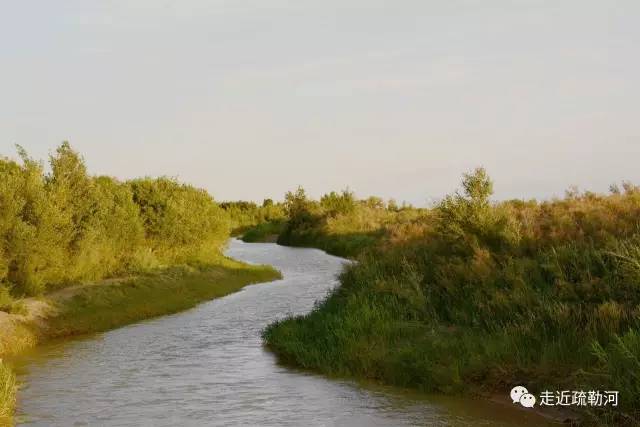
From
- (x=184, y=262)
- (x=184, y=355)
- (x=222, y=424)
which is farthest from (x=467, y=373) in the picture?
(x=184, y=262)

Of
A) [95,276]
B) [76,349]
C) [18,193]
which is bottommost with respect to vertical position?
[76,349]

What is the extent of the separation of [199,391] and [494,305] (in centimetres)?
719

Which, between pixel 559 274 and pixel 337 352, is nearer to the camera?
pixel 559 274

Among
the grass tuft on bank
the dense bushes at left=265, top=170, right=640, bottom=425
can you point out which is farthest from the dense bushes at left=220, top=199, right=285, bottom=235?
the dense bushes at left=265, top=170, right=640, bottom=425

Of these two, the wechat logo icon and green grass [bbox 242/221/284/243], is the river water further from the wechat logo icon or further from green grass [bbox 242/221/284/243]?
green grass [bbox 242/221/284/243]

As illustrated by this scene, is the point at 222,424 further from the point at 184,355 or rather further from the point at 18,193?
the point at 18,193

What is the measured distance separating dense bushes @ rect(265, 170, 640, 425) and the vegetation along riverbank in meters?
8.36

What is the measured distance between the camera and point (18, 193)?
25188 mm

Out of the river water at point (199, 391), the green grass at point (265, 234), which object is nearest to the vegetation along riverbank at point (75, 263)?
the river water at point (199, 391)

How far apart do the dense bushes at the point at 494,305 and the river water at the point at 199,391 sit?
0.87m

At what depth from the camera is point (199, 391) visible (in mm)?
15258

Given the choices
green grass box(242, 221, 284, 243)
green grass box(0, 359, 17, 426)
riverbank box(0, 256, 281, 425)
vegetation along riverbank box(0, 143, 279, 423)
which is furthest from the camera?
green grass box(242, 221, 284, 243)

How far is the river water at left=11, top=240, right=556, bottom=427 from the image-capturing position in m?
12.7

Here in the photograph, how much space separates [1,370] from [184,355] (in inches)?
263
